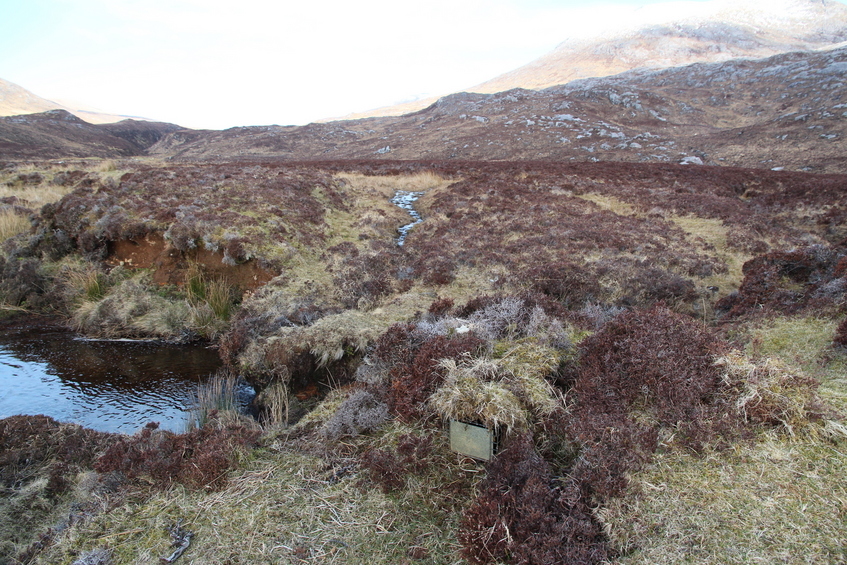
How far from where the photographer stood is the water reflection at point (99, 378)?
6.63m

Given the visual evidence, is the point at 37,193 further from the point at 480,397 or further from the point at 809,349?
the point at 809,349

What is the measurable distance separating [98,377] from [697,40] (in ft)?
457

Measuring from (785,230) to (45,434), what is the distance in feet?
59.2

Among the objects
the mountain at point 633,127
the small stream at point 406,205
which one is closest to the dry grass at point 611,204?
the small stream at point 406,205

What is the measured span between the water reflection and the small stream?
7.85 m

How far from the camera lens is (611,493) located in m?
3.19

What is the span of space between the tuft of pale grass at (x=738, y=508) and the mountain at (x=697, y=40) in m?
111

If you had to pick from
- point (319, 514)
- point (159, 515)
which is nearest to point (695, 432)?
point (319, 514)

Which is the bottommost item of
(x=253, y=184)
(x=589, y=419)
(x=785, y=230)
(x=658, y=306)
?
(x=785, y=230)

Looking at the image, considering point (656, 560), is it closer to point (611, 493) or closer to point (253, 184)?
point (611, 493)

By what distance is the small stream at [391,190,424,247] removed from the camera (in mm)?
15561

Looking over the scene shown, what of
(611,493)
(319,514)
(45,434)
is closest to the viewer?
(611,493)

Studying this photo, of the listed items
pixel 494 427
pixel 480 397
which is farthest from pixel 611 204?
pixel 494 427

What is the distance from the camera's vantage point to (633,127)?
46.0m
